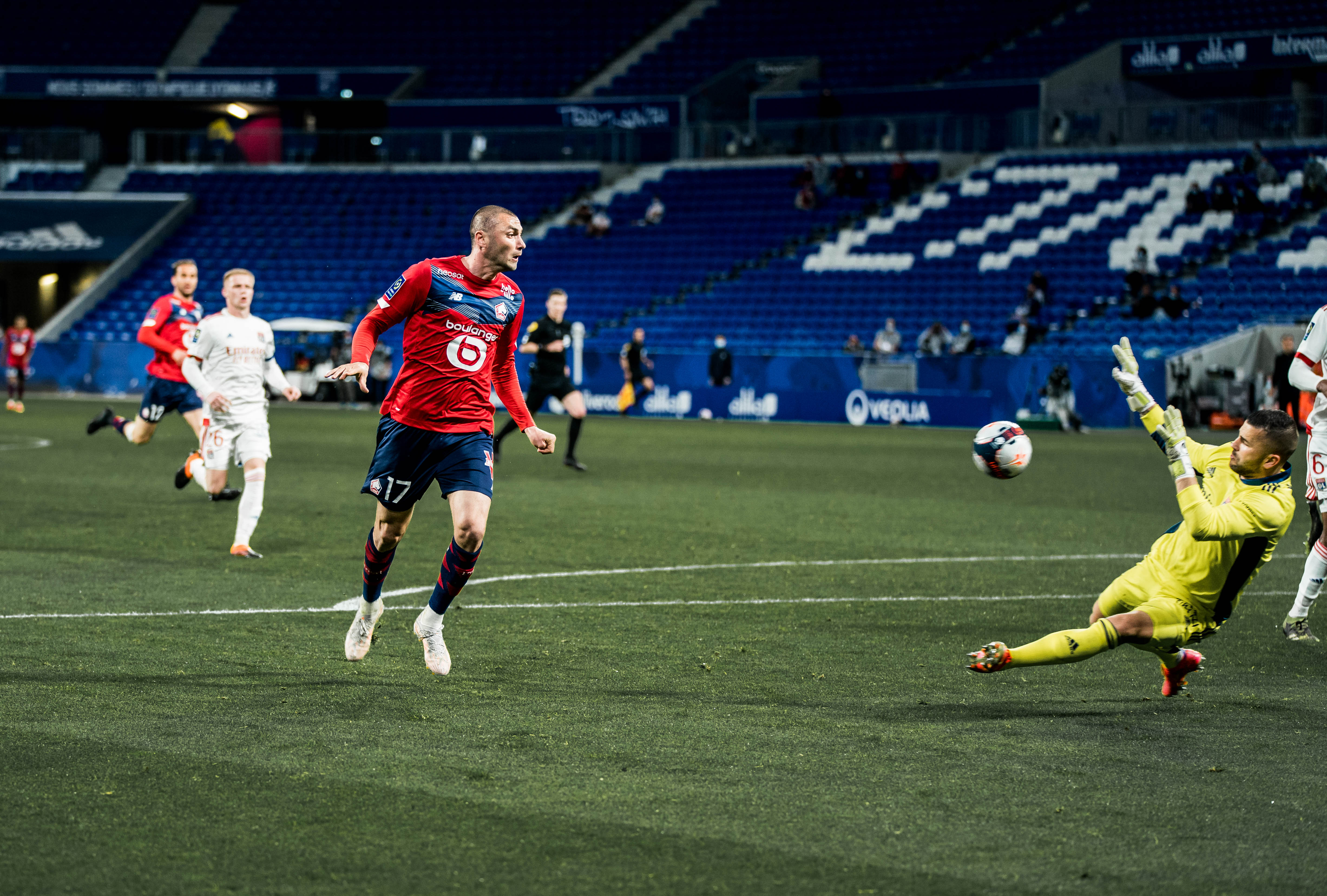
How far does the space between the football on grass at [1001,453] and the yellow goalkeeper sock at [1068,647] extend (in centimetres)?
135

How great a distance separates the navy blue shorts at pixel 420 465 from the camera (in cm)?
725

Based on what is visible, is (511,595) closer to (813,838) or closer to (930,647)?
(930,647)

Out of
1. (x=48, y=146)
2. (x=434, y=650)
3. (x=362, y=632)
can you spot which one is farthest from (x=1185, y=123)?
(x=434, y=650)

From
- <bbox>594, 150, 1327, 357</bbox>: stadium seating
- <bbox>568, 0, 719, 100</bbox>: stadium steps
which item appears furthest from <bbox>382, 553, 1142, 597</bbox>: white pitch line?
<bbox>568, 0, 719, 100</bbox>: stadium steps

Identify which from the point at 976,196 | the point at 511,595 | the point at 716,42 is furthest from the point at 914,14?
the point at 511,595

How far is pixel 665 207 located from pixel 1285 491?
121 feet

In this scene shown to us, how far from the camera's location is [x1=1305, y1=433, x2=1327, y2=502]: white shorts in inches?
347

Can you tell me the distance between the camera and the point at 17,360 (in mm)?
35125

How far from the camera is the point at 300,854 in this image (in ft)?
14.6

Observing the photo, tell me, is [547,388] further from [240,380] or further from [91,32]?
[91,32]

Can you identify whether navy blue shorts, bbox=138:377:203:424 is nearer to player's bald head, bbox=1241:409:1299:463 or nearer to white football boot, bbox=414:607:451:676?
white football boot, bbox=414:607:451:676

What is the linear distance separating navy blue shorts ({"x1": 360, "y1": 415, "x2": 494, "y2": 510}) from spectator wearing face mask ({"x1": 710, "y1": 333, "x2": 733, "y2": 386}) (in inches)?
1012

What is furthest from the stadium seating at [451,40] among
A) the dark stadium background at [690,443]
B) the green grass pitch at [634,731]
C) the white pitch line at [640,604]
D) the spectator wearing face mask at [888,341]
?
the white pitch line at [640,604]

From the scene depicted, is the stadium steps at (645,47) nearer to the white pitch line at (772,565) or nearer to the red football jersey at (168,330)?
the red football jersey at (168,330)
